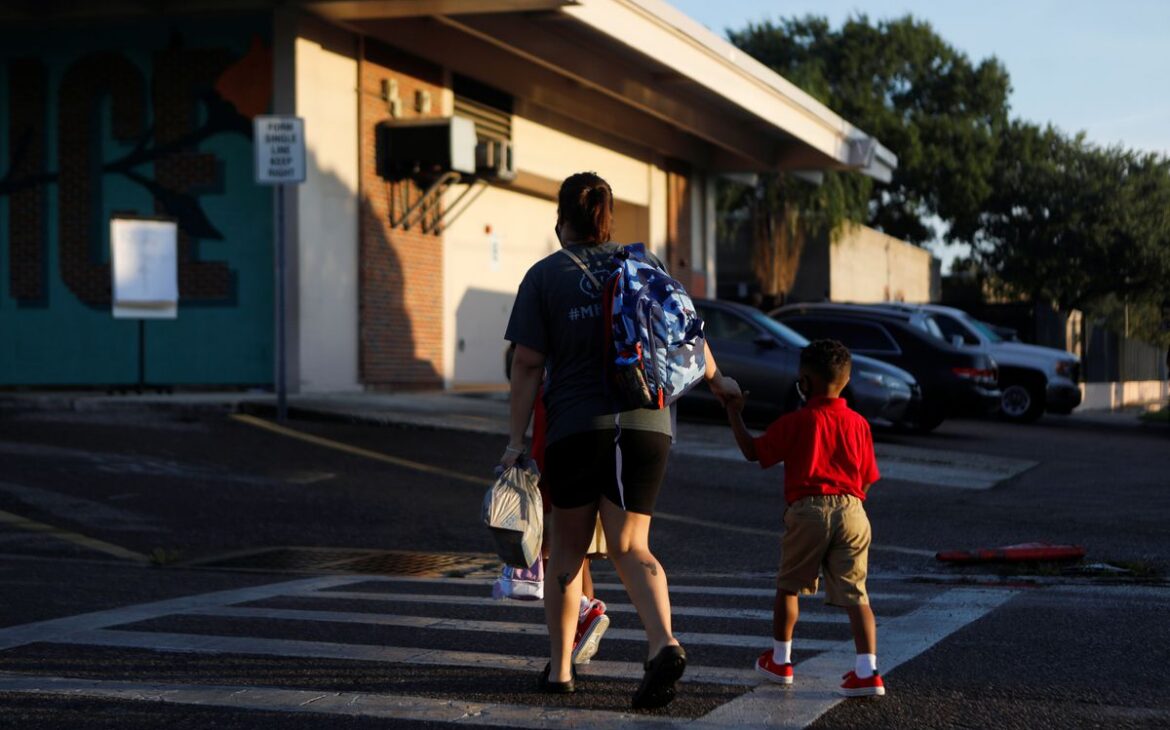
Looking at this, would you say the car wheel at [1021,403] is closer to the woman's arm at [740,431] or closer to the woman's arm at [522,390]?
the woman's arm at [740,431]

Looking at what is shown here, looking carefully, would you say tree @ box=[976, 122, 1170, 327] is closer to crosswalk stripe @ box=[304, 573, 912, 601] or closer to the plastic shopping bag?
crosswalk stripe @ box=[304, 573, 912, 601]

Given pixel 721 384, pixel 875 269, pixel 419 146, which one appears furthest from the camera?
pixel 875 269

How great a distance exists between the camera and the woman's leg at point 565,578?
5652mm

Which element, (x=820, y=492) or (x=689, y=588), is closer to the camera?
(x=820, y=492)

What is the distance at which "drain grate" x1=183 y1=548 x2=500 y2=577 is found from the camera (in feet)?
32.3

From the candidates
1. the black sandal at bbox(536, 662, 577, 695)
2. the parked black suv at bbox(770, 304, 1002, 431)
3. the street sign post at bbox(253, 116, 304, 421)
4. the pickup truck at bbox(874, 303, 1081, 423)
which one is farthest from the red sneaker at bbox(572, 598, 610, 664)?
the pickup truck at bbox(874, 303, 1081, 423)

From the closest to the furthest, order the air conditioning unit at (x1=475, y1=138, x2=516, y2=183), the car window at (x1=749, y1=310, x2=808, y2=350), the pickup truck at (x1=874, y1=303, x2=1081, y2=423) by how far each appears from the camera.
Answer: the car window at (x1=749, y1=310, x2=808, y2=350)
the air conditioning unit at (x1=475, y1=138, x2=516, y2=183)
the pickup truck at (x1=874, y1=303, x2=1081, y2=423)

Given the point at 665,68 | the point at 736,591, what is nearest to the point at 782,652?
the point at 736,591

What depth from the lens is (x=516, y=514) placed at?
5.56 meters

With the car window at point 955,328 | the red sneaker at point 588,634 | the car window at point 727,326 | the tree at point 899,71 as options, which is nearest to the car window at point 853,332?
the car window at point 955,328

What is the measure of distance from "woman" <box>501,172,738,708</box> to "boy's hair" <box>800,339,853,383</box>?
62 cm

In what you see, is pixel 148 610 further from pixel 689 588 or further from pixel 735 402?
pixel 735 402

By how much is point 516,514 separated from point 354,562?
4947mm

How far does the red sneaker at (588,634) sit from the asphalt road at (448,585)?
12cm
